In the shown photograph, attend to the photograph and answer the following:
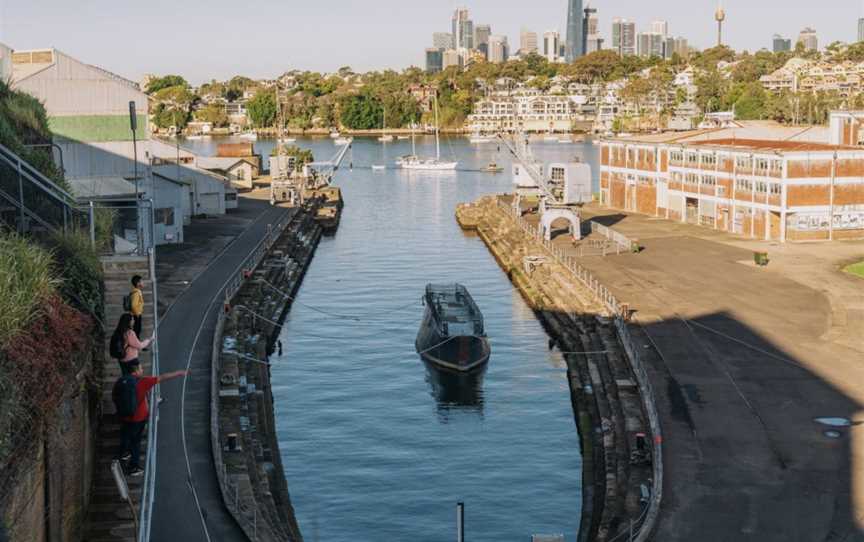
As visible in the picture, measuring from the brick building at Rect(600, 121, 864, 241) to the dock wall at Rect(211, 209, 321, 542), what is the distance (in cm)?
2262

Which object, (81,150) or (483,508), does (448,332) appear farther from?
(81,150)

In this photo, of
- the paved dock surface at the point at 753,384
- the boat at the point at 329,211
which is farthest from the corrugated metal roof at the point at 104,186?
the boat at the point at 329,211

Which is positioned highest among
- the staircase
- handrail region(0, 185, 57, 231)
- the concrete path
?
handrail region(0, 185, 57, 231)

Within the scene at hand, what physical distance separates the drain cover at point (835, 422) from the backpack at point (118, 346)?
57.3 ft

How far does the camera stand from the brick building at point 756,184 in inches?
2203

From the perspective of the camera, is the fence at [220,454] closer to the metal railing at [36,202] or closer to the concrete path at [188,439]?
the concrete path at [188,439]

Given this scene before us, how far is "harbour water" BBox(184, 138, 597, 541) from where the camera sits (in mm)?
26719

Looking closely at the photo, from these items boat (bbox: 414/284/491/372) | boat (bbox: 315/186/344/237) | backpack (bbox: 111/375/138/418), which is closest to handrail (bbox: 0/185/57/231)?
backpack (bbox: 111/375/138/418)

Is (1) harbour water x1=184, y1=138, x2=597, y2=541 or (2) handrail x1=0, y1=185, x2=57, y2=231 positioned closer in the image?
(2) handrail x1=0, y1=185, x2=57, y2=231

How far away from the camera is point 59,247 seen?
1803 centimetres

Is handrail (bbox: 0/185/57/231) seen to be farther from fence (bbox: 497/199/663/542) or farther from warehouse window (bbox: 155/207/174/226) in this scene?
warehouse window (bbox: 155/207/174/226)

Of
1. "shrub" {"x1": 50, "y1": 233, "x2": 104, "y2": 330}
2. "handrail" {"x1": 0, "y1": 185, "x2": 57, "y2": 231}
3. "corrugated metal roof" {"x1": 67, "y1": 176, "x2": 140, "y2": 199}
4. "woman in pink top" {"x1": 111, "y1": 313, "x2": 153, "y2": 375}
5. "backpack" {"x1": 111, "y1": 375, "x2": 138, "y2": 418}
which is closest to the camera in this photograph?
"backpack" {"x1": 111, "y1": 375, "x2": 138, "y2": 418}

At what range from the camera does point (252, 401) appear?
31828mm

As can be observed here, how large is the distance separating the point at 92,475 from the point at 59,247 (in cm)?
358
